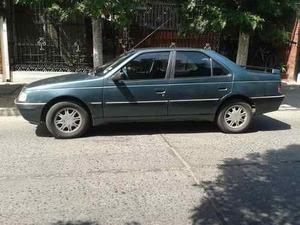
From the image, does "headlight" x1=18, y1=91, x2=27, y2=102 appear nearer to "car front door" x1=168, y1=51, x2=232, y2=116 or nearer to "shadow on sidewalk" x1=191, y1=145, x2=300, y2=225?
"car front door" x1=168, y1=51, x2=232, y2=116

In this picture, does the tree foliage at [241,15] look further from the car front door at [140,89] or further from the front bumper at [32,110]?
the front bumper at [32,110]

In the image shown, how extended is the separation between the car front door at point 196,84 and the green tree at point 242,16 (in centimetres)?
278

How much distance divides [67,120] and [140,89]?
1309 mm

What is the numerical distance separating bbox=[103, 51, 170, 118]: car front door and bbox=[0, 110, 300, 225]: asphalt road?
1.51ft

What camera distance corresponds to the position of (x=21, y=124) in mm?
9352

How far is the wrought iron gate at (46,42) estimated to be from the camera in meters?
14.8

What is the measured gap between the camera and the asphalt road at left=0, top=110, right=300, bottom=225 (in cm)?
505

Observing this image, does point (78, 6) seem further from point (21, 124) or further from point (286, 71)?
point (286, 71)

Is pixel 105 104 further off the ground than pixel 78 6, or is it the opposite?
pixel 78 6

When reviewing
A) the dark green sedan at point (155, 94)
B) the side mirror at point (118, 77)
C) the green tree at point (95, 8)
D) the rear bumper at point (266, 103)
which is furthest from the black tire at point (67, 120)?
the rear bumper at point (266, 103)

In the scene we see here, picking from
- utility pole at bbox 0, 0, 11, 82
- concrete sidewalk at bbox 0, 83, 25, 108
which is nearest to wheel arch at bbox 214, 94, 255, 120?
concrete sidewalk at bbox 0, 83, 25, 108

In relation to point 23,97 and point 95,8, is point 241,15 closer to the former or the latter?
point 95,8

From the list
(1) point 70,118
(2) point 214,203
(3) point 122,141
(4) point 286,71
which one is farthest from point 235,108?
(4) point 286,71

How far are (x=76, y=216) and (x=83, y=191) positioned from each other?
706 millimetres
